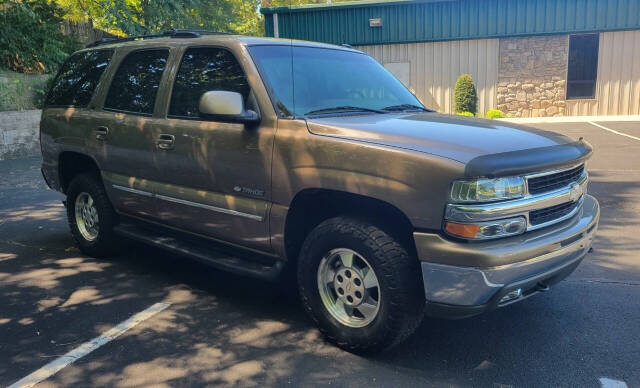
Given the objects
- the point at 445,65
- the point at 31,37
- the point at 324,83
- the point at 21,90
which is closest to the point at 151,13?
the point at 31,37

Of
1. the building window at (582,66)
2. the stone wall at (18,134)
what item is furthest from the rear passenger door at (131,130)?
the building window at (582,66)

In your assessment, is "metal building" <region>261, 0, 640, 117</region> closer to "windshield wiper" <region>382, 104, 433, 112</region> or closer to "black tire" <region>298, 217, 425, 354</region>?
"windshield wiper" <region>382, 104, 433, 112</region>

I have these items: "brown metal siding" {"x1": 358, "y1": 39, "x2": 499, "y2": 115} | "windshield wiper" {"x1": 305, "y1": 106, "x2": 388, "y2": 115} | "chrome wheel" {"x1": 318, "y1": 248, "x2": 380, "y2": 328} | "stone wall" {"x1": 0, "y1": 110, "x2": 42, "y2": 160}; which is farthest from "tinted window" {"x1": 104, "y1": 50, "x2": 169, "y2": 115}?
"brown metal siding" {"x1": 358, "y1": 39, "x2": 499, "y2": 115}

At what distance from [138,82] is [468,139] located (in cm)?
307

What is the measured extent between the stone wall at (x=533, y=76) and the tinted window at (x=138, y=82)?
63.1 feet

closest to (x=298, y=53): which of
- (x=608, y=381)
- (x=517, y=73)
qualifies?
(x=608, y=381)

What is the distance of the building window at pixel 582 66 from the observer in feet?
69.3

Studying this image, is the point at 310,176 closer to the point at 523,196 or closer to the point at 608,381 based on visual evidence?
the point at 523,196

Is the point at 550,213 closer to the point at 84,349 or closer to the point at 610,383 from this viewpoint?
the point at 610,383

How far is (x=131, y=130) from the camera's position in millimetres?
4777

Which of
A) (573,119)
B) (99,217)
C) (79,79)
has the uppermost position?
(79,79)

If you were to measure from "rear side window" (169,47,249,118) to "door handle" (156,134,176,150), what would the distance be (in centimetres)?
19

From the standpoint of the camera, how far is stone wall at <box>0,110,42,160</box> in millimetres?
12625

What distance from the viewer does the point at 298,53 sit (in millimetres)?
4367
